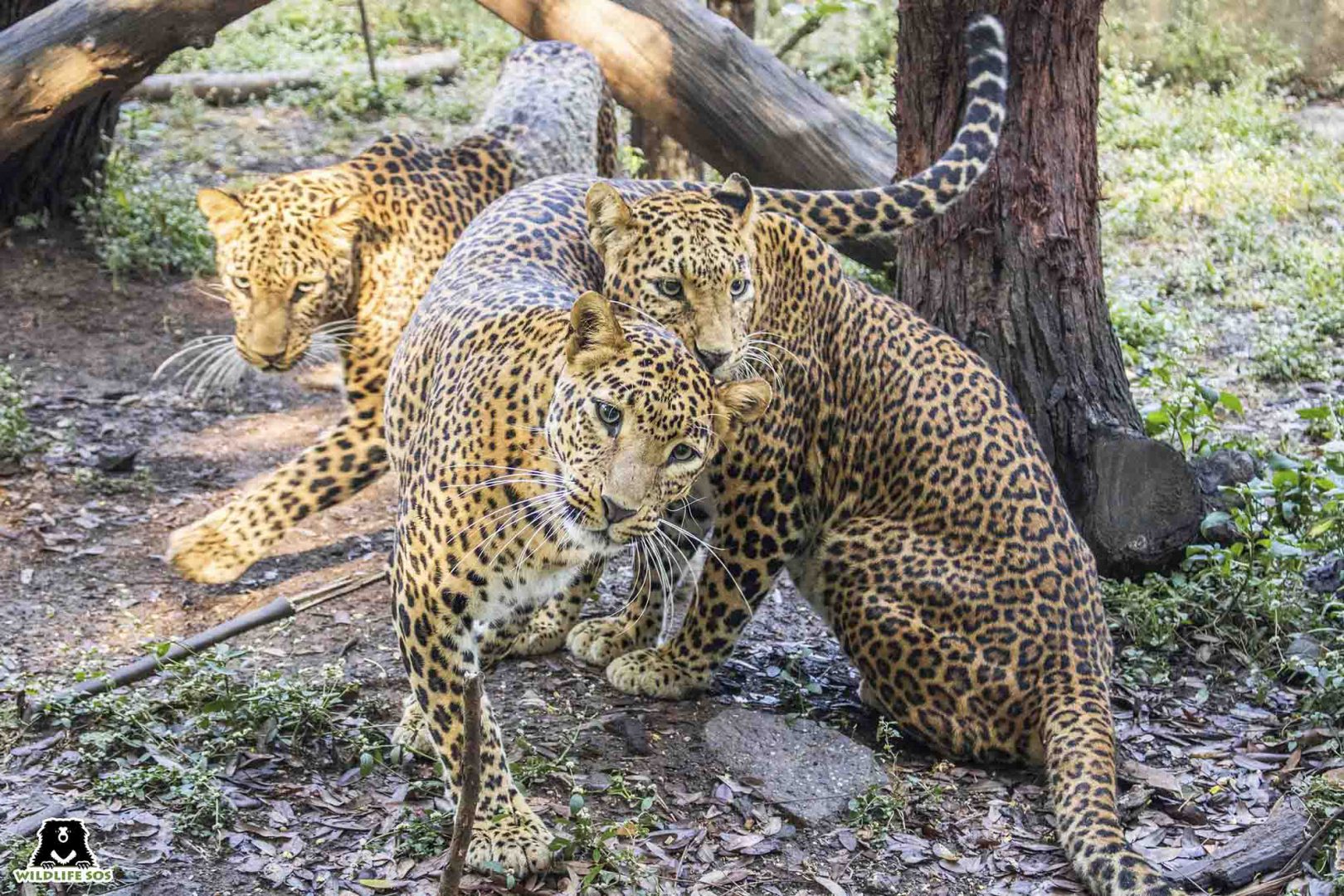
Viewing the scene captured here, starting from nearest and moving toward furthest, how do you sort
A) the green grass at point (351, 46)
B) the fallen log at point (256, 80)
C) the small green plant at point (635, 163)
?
the small green plant at point (635, 163), the fallen log at point (256, 80), the green grass at point (351, 46)

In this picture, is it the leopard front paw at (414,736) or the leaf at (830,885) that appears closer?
the leaf at (830,885)

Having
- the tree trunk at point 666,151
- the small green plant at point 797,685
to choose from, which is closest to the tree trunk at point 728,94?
the tree trunk at point 666,151

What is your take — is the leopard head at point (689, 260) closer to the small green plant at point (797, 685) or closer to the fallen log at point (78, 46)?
the small green plant at point (797, 685)

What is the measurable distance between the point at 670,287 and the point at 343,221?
2170 mm

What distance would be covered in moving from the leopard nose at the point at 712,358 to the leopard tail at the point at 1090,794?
1896mm

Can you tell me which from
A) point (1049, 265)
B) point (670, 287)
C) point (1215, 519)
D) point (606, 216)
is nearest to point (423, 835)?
point (670, 287)

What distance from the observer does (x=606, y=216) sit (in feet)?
19.6

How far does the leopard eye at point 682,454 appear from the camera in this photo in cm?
468

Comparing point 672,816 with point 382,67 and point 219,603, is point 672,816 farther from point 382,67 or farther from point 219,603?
point 382,67

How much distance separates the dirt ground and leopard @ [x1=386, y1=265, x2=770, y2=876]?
609 millimetres

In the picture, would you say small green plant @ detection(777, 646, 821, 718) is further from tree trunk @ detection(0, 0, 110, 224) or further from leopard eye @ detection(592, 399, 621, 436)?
tree trunk @ detection(0, 0, 110, 224)

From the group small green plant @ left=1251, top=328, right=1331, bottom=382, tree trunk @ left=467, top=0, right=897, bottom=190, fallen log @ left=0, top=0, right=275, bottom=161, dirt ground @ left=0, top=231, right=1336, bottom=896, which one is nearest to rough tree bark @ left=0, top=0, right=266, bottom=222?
fallen log @ left=0, top=0, right=275, bottom=161

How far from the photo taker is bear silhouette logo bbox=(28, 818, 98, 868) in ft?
15.8

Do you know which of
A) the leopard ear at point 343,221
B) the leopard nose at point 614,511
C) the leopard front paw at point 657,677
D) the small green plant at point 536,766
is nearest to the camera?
the leopard nose at point 614,511
